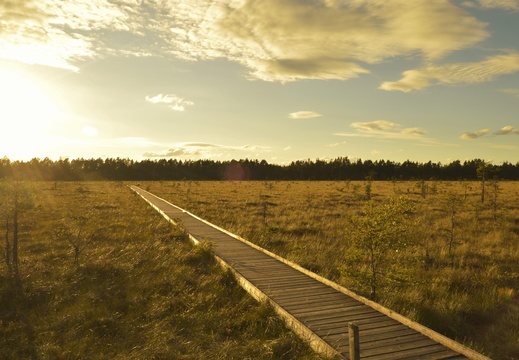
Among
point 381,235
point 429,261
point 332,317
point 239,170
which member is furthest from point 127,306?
point 239,170

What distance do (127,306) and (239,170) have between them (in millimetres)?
100321

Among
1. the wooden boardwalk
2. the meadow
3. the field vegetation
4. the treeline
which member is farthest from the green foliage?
the treeline

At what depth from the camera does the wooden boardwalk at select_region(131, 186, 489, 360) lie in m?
5.62

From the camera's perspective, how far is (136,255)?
13.0 meters

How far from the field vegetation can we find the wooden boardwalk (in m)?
0.29

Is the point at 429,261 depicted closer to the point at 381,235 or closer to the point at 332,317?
the point at 381,235

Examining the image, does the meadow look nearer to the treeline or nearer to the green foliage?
the green foliage

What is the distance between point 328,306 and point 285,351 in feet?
5.17

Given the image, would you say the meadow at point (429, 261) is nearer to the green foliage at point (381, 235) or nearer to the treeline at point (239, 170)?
the green foliage at point (381, 235)

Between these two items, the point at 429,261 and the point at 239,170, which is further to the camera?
the point at 239,170

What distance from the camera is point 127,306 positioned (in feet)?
28.5

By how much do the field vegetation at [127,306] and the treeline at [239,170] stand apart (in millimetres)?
83329

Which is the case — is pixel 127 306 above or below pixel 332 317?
below

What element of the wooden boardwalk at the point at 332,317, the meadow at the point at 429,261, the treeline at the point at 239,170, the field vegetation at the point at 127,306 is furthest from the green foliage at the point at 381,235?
the treeline at the point at 239,170
